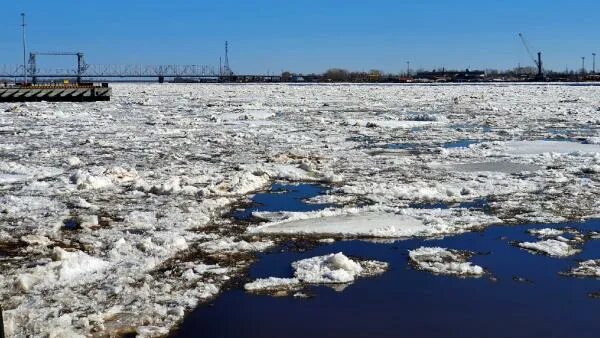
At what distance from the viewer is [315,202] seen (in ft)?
30.2

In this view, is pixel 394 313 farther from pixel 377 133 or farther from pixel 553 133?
pixel 553 133

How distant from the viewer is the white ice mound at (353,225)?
7.52 metres

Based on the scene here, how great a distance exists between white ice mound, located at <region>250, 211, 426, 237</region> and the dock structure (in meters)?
34.2

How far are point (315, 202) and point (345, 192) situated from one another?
30.9 inches

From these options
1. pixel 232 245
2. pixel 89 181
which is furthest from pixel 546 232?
pixel 89 181

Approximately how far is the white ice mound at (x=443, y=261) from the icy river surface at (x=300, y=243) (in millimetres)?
19

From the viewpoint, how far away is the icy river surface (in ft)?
16.3

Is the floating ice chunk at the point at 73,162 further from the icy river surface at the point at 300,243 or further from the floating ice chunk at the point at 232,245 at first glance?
the floating ice chunk at the point at 232,245

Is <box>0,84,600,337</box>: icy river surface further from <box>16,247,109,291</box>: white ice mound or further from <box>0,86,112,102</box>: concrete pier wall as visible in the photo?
<box>0,86,112,102</box>: concrete pier wall

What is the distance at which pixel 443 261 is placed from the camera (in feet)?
21.0

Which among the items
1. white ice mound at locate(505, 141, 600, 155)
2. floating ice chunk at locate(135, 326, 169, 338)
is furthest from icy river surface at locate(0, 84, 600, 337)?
white ice mound at locate(505, 141, 600, 155)

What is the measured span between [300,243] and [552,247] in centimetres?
249

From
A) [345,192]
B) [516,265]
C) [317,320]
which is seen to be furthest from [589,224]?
[317,320]

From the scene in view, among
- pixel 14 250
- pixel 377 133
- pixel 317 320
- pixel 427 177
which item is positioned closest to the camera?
pixel 317 320
